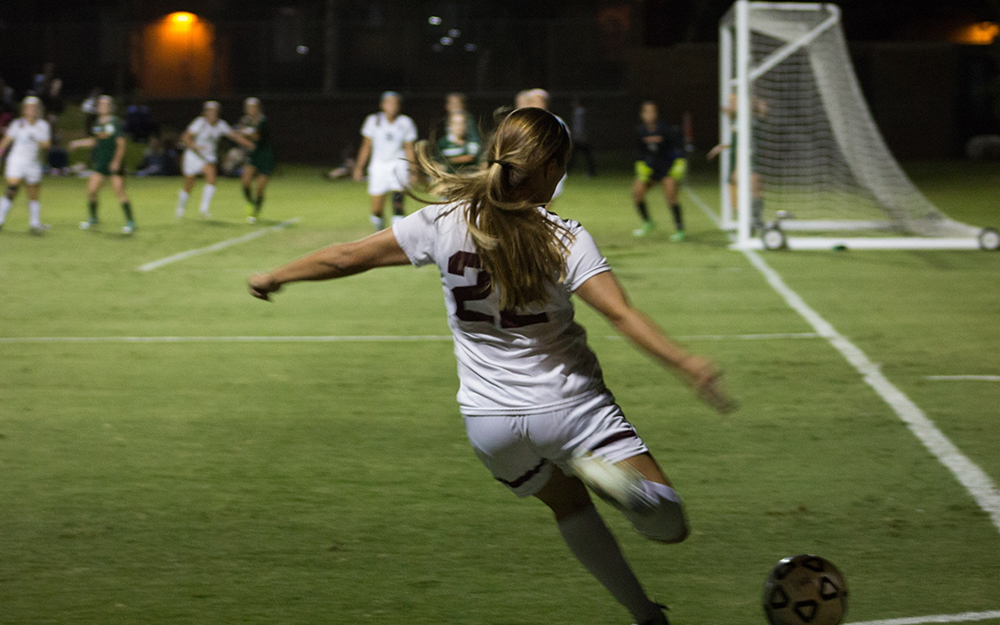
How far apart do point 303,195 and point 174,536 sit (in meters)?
23.1

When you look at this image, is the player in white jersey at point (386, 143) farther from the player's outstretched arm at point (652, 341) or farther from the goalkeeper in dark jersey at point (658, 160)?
the player's outstretched arm at point (652, 341)

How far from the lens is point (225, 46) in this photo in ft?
143

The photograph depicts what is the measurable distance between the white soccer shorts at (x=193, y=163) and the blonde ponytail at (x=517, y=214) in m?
19.4

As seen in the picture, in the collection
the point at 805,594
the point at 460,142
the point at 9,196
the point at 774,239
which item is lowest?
the point at 805,594

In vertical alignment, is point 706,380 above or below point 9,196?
above

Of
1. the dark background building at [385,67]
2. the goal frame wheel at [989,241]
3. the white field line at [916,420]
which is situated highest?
the dark background building at [385,67]

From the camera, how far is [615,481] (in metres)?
3.27

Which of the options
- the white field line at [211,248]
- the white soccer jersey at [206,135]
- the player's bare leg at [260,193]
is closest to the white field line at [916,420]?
the white field line at [211,248]

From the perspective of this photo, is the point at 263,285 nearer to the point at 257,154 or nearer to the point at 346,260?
the point at 346,260

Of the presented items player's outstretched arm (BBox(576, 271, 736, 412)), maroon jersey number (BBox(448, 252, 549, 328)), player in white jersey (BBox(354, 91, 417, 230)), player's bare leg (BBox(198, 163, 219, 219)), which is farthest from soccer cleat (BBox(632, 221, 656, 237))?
player's outstretched arm (BBox(576, 271, 736, 412))

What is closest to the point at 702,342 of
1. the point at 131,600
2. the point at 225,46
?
the point at 131,600

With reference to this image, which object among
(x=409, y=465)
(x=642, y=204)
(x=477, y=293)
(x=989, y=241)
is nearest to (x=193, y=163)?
(x=642, y=204)

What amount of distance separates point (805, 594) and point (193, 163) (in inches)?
785

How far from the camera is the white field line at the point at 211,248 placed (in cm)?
1509
